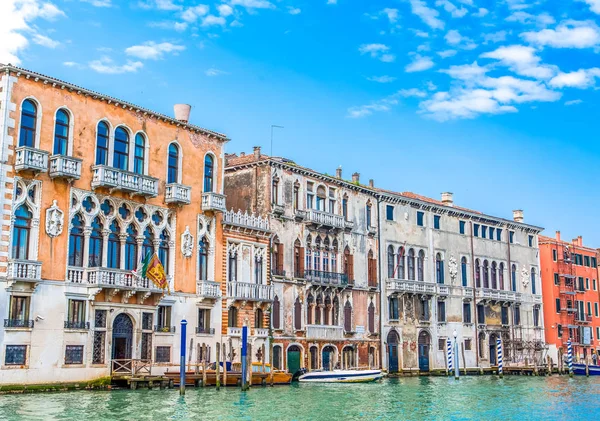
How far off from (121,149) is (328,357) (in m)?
16.1

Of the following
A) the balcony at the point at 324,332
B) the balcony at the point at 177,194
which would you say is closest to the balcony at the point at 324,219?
the balcony at the point at 324,332

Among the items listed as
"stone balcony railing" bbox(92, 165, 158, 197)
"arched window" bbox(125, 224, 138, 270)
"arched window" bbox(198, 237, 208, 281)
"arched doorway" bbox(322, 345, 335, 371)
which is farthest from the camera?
"arched doorway" bbox(322, 345, 335, 371)

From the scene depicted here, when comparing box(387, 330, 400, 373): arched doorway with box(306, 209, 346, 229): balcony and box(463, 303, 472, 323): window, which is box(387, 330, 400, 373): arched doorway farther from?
box(306, 209, 346, 229): balcony

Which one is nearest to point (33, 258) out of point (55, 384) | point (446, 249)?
point (55, 384)

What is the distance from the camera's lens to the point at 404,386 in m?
35.7

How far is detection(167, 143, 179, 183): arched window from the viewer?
107 feet

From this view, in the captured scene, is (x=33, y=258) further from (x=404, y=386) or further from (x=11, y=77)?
(x=404, y=386)

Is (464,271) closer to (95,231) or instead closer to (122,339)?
(122,339)

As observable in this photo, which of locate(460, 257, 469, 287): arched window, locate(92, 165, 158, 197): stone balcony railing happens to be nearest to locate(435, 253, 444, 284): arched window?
locate(460, 257, 469, 287): arched window

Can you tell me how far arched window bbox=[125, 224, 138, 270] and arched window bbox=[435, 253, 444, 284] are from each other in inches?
908

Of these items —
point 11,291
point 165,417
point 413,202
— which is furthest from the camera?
point 413,202

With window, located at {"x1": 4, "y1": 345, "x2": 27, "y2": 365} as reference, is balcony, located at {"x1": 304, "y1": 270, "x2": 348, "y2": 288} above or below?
above

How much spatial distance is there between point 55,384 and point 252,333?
10415 mm

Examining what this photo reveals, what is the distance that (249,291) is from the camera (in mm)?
35219
